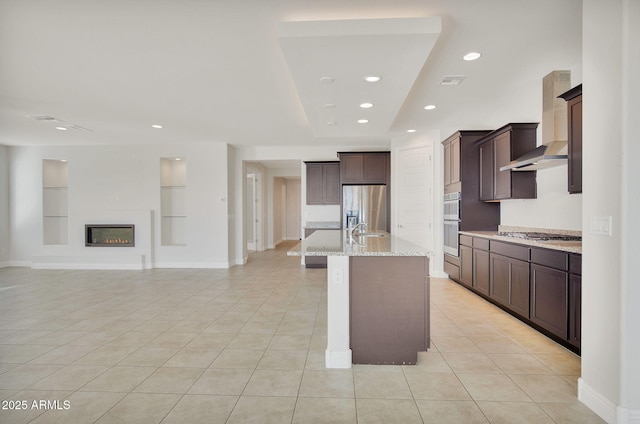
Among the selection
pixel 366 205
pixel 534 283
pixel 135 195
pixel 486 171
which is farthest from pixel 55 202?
pixel 534 283

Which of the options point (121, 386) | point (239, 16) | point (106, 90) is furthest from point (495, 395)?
point (106, 90)

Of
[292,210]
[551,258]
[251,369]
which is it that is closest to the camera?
[251,369]

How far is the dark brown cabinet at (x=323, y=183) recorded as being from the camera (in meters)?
7.27

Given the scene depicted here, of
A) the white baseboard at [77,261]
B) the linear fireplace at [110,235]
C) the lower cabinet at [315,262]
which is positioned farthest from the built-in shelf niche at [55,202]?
the lower cabinet at [315,262]

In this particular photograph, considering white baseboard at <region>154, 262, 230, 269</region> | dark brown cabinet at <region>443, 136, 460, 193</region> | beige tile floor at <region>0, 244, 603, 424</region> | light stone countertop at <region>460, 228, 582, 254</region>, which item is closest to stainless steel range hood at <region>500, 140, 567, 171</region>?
light stone countertop at <region>460, 228, 582, 254</region>

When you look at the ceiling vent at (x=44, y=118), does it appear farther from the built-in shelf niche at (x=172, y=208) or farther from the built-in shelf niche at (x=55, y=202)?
the built-in shelf niche at (x=55, y=202)

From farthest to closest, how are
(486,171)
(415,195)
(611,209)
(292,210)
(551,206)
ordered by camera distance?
1. (292,210)
2. (415,195)
3. (486,171)
4. (551,206)
5. (611,209)

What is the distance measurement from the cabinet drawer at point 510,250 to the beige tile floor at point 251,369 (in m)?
0.72

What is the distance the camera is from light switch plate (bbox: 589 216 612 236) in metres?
1.81

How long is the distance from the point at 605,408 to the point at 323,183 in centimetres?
597

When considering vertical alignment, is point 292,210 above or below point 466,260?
above

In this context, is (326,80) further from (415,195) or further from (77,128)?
(77,128)

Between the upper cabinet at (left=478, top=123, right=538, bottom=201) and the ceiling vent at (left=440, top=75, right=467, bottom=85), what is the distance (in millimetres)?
1263

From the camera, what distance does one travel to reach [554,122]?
3.32m
